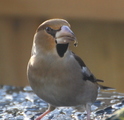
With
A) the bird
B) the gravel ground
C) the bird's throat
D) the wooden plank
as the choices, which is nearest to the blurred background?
the wooden plank

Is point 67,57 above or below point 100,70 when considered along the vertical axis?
above

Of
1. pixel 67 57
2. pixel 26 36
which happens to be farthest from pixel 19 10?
pixel 67 57

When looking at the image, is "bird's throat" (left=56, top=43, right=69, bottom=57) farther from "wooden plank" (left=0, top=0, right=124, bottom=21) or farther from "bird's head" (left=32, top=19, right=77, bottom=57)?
"wooden plank" (left=0, top=0, right=124, bottom=21)

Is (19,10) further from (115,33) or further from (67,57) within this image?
(67,57)

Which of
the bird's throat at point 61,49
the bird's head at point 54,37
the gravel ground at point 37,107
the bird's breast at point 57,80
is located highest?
the bird's head at point 54,37

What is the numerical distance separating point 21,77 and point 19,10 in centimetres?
73

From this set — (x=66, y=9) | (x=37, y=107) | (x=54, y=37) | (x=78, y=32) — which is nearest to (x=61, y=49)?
(x=54, y=37)

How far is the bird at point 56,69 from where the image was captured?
9.93 ft

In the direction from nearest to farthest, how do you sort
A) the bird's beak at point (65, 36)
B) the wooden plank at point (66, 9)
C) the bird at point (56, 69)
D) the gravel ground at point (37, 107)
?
the bird's beak at point (65, 36) < the bird at point (56, 69) < the gravel ground at point (37, 107) < the wooden plank at point (66, 9)

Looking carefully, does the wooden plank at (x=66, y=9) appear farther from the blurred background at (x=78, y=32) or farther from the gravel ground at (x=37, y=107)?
the gravel ground at (x=37, y=107)

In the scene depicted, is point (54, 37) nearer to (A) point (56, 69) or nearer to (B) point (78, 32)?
(A) point (56, 69)

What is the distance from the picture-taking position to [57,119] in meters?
3.11

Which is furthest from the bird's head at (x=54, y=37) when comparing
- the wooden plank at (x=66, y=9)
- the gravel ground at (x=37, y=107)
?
the wooden plank at (x=66, y=9)

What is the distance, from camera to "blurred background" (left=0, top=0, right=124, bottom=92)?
4.55 metres
